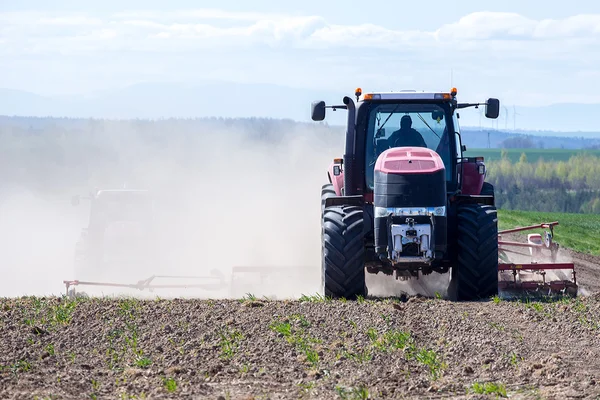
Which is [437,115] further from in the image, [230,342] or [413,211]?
[230,342]

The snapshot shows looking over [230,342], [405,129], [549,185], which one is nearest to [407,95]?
[405,129]

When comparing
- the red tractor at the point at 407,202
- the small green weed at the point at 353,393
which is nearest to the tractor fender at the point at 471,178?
the red tractor at the point at 407,202

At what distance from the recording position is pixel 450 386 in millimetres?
7578

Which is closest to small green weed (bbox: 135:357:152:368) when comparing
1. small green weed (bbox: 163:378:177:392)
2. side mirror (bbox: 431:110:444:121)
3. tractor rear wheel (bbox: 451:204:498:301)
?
small green weed (bbox: 163:378:177:392)

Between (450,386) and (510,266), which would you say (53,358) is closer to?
(450,386)

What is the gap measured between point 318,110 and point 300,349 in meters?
4.58

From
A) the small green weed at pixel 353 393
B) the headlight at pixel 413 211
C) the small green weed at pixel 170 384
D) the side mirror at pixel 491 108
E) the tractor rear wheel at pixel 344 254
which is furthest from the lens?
the side mirror at pixel 491 108

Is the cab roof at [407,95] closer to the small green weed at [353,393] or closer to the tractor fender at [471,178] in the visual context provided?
the tractor fender at [471,178]

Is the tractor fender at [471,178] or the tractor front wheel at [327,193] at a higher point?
the tractor fender at [471,178]

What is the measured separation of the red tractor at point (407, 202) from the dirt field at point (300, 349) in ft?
2.04

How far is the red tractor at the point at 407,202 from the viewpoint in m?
11.9

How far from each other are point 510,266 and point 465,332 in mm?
3614

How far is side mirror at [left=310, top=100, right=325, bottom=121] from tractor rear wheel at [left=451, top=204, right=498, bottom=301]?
2210 millimetres

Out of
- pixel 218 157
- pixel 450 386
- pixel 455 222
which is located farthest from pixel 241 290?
pixel 218 157
